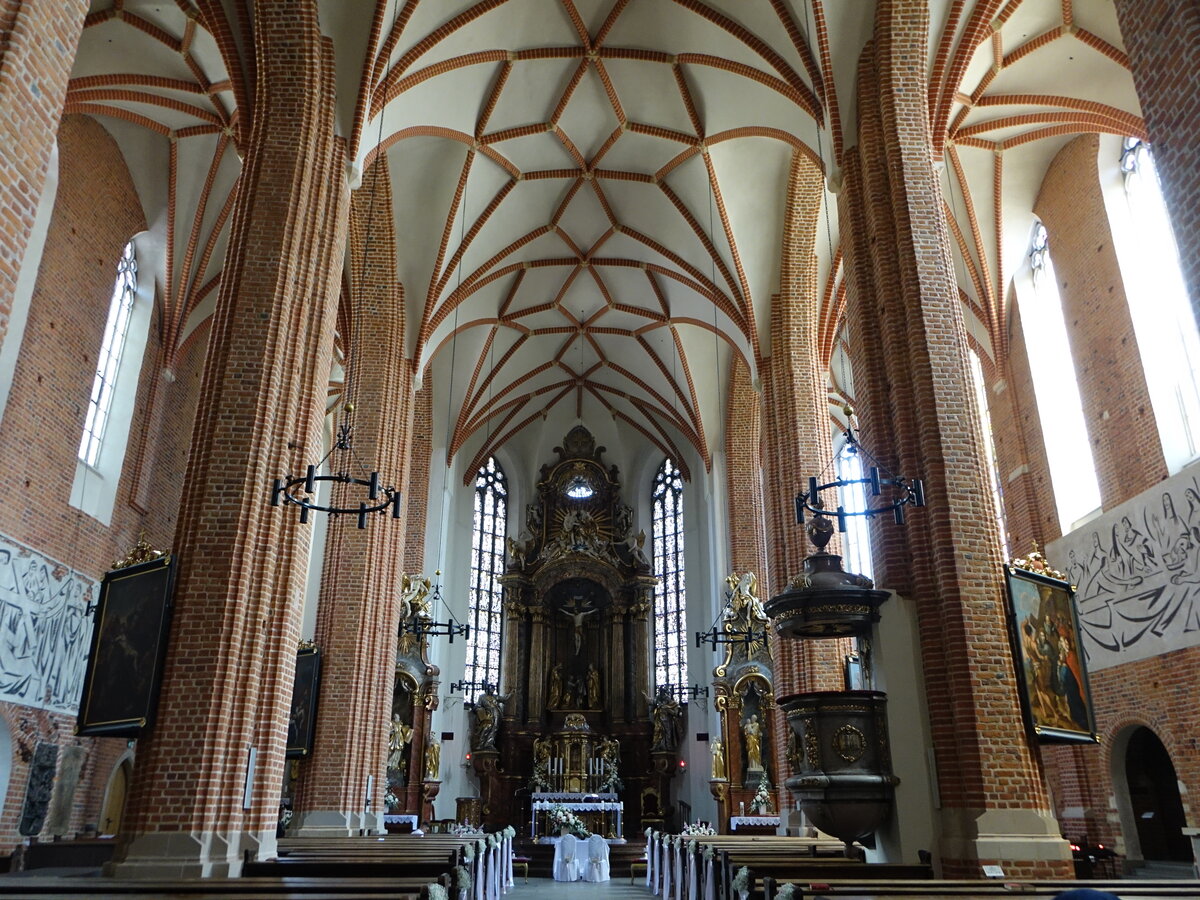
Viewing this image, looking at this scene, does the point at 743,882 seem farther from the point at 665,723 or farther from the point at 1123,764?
the point at 665,723

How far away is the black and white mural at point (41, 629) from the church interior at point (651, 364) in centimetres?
8

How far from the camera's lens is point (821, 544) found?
11398mm

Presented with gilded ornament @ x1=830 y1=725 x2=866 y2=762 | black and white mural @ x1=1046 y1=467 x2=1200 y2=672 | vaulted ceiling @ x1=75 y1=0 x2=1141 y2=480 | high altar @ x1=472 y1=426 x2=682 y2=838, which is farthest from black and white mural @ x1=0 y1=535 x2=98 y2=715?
black and white mural @ x1=1046 y1=467 x2=1200 y2=672

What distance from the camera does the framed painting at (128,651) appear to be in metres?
8.71

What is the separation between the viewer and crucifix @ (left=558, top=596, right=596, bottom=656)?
2838cm

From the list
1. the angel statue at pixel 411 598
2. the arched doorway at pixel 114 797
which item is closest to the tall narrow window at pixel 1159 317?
the angel statue at pixel 411 598

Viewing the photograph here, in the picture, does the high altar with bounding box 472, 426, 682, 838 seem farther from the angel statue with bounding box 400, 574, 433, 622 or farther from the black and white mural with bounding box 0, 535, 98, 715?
the black and white mural with bounding box 0, 535, 98, 715

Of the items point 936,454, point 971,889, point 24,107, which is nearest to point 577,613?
point 936,454

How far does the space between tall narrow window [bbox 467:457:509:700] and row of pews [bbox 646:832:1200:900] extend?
46.1 ft

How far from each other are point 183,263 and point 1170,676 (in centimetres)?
1773

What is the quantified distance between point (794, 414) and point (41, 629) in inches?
517

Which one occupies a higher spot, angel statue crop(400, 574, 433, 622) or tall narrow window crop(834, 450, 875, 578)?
tall narrow window crop(834, 450, 875, 578)

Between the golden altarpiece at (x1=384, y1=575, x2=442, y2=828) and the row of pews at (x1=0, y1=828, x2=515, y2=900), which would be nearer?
the row of pews at (x1=0, y1=828, x2=515, y2=900)

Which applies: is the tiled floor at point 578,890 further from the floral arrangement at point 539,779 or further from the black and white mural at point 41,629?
the black and white mural at point 41,629
